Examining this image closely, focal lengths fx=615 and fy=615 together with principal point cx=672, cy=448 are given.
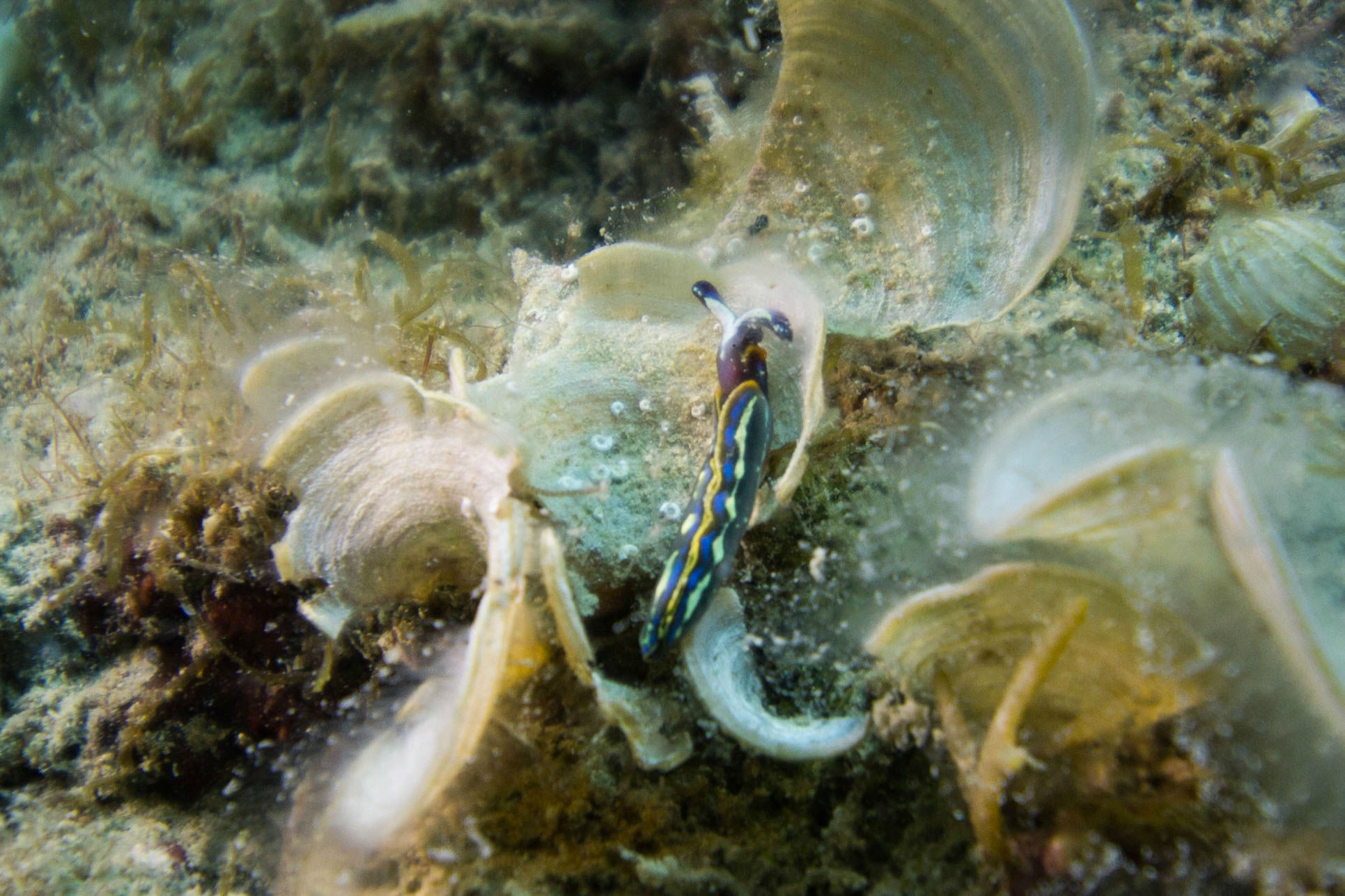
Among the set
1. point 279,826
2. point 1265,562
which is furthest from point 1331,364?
point 279,826

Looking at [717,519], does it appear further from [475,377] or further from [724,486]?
[475,377]

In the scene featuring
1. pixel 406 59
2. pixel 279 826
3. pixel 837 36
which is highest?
pixel 406 59

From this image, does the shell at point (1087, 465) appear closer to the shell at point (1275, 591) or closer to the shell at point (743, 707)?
the shell at point (1275, 591)

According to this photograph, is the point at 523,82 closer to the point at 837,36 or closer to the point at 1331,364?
the point at 837,36

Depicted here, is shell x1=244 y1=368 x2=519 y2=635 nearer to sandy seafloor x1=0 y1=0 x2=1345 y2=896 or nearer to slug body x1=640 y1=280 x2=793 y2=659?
sandy seafloor x1=0 y1=0 x2=1345 y2=896

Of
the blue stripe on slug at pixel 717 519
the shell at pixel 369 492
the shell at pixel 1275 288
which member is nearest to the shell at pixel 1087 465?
the blue stripe on slug at pixel 717 519

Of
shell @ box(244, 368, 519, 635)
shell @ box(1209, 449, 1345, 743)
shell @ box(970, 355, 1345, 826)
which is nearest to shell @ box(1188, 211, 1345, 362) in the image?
shell @ box(970, 355, 1345, 826)
